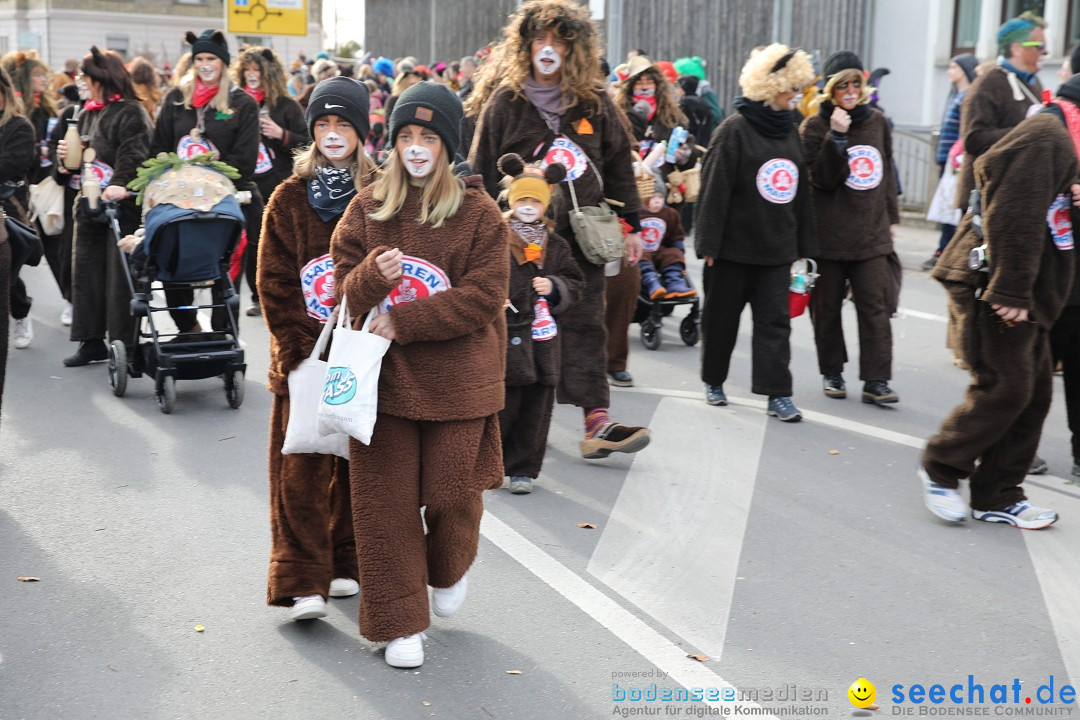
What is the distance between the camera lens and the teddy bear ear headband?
6277mm

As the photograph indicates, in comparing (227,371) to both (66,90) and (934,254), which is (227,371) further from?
(934,254)

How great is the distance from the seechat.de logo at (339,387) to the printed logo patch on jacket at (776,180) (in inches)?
166

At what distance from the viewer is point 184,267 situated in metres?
8.30

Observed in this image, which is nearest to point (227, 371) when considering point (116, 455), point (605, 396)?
point (116, 455)

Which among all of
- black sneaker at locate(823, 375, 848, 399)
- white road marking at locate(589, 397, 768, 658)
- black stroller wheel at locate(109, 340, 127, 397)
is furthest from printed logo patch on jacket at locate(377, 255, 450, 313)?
black sneaker at locate(823, 375, 848, 399)

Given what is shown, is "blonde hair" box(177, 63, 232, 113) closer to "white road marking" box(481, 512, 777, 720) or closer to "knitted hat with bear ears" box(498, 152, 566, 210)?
"knitted hat with bear ears" box(498, 152, 566, 210)

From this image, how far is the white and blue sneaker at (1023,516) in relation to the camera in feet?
19.9

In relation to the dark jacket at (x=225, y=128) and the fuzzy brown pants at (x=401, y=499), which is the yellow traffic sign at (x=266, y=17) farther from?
the fuzzy brown pants at (x=401, y=499)

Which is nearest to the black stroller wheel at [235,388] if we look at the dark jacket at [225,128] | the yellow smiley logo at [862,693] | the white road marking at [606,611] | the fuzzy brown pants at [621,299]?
the dark jacket at [225,128]

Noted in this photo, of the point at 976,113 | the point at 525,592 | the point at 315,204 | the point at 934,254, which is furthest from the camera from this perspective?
the point at 934,254

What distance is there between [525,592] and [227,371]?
363 cm

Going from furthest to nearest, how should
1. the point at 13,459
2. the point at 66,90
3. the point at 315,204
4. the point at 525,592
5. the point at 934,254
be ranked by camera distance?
the point at 934,254
the point at 66,90
the point at 13,459
the point at 525,592
the point at 315,204

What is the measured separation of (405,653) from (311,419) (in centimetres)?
83

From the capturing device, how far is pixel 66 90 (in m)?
10.5
